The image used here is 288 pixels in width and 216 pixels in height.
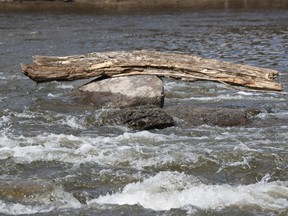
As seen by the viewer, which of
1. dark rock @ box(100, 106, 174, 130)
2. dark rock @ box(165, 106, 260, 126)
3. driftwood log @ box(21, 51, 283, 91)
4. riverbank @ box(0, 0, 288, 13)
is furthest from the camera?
riverbank @ box(0, 0, 288, 13)

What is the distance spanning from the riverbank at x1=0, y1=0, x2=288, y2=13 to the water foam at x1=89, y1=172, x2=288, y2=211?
95.3ft

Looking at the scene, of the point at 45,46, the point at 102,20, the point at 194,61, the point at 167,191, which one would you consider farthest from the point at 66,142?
the point at 102,20

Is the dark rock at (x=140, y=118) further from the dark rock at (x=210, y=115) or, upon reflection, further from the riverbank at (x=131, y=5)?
the riverbank at (x=131, y=5)

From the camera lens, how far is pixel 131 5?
39.0 m

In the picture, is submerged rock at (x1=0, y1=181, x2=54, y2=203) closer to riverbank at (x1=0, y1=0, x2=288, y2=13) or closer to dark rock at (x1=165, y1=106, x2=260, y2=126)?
dark rock at (x1=165, y1=106, x2=260, y2=126)

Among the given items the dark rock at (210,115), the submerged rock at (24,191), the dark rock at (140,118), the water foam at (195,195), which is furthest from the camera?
the dark rock at (210,115)

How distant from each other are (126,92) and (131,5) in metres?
27.9

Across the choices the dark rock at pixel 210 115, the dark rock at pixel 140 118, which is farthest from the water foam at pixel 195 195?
the dark rock at pixel 210 115

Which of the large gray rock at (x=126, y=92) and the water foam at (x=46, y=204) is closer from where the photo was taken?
the water foam at (x=46, y=204)

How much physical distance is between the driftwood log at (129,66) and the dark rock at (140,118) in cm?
116

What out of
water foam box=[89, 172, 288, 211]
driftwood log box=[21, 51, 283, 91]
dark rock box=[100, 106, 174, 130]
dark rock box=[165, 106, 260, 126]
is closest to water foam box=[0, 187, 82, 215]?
water foam box=[89, 172, 288, 211]

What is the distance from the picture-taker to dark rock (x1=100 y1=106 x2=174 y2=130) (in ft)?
33.2

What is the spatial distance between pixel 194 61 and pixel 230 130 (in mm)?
1780

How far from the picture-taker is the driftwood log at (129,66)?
36.9ft
